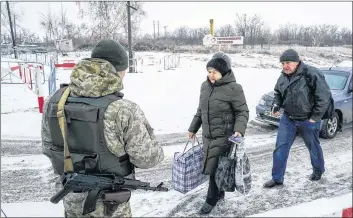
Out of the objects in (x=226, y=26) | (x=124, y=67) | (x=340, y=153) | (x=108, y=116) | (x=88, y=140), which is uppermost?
(x=226, y=26)

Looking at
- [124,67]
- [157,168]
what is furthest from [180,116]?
[124,67]

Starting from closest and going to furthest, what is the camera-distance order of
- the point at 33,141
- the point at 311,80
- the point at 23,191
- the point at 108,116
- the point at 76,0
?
the point at 108,116 → the point at 311,80 → the point at 23,191 → the point at 33,141 → the point at 76,0

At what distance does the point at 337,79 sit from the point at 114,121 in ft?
21.3

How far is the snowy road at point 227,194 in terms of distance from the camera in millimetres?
3644

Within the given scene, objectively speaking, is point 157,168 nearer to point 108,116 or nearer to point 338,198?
point 338,198

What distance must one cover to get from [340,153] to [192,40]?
48.8 meters

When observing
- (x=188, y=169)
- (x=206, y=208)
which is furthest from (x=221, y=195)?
(x=188, y=169)

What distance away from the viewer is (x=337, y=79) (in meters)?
6.99

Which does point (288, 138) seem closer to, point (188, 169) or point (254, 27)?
point (188, 169)

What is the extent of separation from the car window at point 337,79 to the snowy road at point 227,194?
1.25 metres

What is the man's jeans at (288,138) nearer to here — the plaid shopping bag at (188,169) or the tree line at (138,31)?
the plaid shopping bag at (188,169)

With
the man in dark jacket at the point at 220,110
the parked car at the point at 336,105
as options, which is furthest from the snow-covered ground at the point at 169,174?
the man in dark jacket at the point at 220,110

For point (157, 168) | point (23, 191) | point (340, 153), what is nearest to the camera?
point (23, 191)

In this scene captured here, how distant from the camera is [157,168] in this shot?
4867mm
